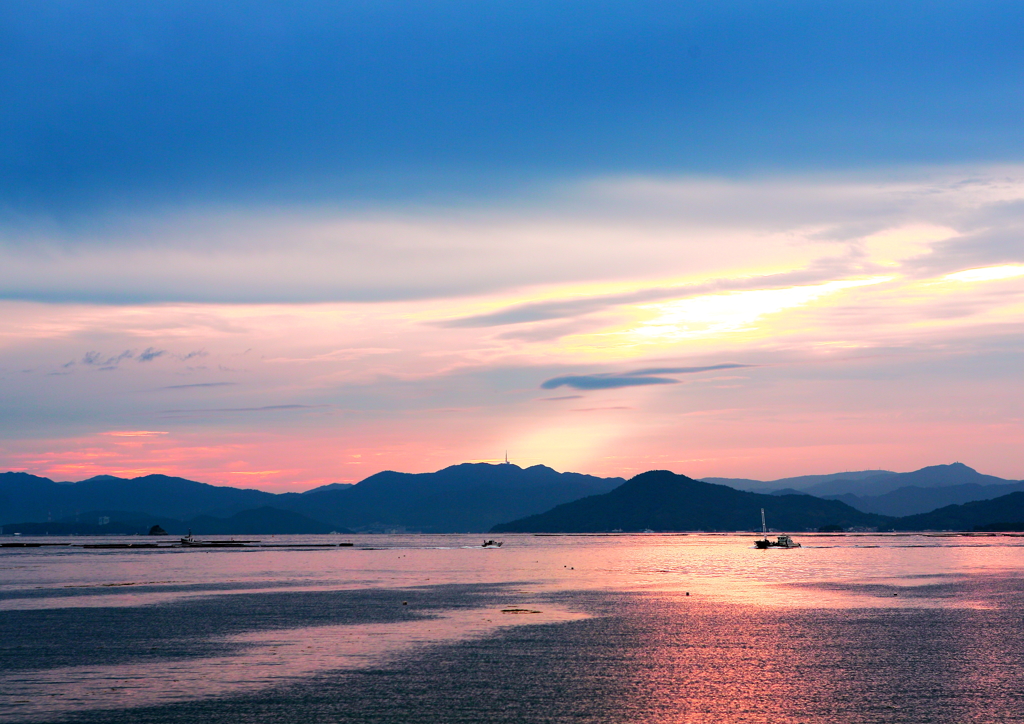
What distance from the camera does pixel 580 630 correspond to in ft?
197

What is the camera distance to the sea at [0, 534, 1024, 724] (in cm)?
3494

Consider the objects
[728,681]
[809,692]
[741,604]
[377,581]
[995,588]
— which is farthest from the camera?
[377,581]

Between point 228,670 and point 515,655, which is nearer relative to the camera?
point 228,670

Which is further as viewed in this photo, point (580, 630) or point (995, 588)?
point (995, 588)

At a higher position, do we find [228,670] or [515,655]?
[228,670]

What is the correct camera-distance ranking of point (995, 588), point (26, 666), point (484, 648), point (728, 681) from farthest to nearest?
point (995, 588) < point (484, 648) < point (26, 666) < point (728, 681)

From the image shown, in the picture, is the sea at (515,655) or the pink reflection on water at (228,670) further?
the pink reflection on water at (228,670)

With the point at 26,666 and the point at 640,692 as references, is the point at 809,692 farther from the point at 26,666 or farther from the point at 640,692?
the point at 26,666

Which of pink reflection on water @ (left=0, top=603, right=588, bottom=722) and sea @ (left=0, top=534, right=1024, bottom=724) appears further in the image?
pink reflection on water @ (left=0, top=603, right=588, bottom=722)

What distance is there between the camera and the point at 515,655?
159 feet

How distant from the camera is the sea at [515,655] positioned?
34.9 m

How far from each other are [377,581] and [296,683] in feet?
255

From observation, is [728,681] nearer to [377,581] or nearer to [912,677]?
[912,677]

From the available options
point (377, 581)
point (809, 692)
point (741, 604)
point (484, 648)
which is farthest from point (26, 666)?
point (377, 581)
